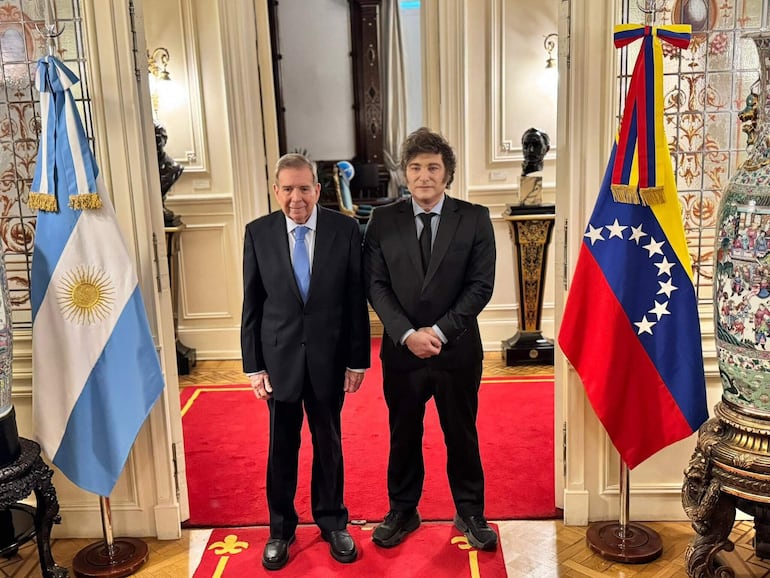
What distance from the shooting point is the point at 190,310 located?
5.66 meters

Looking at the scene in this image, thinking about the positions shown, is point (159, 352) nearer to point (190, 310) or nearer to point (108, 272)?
point (108, 272)

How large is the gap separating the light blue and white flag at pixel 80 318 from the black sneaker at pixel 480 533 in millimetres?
1302

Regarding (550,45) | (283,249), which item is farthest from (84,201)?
(550,45)

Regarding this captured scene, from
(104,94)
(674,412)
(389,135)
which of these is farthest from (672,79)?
(389,135)

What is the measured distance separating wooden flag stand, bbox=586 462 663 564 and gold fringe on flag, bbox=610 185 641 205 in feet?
3.29

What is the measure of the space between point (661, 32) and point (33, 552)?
3081mm

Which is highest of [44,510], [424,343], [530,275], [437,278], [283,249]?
[283,249]

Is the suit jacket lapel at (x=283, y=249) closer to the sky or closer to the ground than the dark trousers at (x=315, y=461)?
closer to the sky

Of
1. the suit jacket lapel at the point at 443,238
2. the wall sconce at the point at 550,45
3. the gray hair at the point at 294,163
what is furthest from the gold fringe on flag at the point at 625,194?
the wall sconce at the point at 550,45

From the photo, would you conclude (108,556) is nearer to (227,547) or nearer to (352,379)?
(227,547)

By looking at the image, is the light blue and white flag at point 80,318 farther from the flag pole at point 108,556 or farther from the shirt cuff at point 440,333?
the shirt cuff at point 440,333

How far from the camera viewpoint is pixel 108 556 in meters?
2.90

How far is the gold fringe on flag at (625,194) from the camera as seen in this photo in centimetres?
252

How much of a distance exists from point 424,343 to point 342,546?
88 cm
